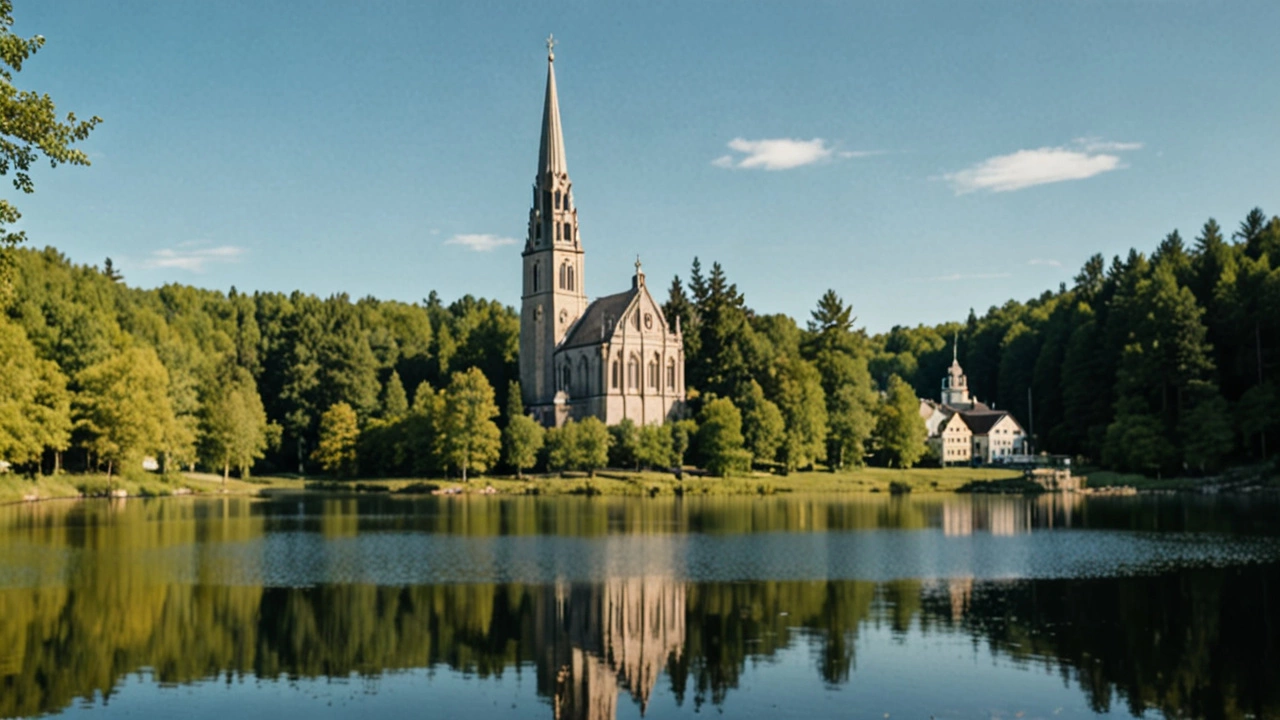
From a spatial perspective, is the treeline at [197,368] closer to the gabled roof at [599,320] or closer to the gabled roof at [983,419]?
the gabled roof at [599,320]

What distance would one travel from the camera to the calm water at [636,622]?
69.8ft

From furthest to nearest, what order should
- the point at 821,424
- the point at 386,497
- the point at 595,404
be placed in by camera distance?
the point at 595,404 < the point at 821,424 < the point at 386,497

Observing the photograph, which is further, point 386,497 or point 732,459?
point 732,459

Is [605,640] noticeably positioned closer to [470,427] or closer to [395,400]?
[470,427]

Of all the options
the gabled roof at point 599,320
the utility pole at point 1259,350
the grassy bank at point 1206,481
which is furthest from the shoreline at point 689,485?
the gabled roof at point 599,320

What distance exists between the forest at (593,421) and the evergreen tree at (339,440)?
0.18 meters

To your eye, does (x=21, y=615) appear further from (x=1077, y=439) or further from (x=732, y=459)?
(x=1077, y=439)

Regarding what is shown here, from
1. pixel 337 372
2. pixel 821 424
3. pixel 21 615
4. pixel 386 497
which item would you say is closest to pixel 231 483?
pixel 386 497

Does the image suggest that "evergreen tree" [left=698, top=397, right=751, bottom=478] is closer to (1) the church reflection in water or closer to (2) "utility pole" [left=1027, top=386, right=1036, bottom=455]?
(2) "utility pole" [left=1027, top=386, right=1036, bottom=455]

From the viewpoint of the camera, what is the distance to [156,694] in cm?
2142

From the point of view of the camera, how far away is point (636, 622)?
28547 mm

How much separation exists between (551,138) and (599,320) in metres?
17.9

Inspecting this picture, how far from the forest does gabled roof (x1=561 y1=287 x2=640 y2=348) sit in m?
8.61

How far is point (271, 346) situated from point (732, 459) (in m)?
50.9
